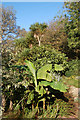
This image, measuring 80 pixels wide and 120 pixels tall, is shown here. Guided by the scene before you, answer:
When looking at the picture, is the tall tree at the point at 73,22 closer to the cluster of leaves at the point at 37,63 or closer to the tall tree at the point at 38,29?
the cluster of leaves at the point at 37,63

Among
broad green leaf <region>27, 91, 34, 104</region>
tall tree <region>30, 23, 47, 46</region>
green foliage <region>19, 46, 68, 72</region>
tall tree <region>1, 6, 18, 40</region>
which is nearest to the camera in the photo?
broad green leaf <region>27, 91, 34, 104</region>

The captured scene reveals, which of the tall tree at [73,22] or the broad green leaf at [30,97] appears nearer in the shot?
the broad green leaf at [30,97]

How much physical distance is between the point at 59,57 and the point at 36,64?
159cm

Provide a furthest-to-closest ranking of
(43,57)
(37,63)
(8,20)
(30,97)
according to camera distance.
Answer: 1. (8,20)
2. (43,57)
3. (37,63)
4. (30,97)

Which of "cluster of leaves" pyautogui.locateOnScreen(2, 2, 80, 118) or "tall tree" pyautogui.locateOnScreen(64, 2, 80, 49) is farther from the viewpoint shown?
"tall tree" pyautogui.locateOnScreen(64, 2, 80, 49)

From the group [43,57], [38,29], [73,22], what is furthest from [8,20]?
[73,22]

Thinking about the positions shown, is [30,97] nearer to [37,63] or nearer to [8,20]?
[37,63]

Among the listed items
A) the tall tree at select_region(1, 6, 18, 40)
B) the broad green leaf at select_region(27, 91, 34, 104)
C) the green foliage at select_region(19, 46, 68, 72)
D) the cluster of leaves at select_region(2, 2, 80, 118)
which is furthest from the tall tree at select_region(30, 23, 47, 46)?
the broad green leaf at select_region(27, 91, 34, 104)

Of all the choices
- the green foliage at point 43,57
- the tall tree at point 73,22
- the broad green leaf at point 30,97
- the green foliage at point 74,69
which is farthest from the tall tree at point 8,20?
the broad green leaf at point 30,97

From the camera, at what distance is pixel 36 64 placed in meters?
5.97

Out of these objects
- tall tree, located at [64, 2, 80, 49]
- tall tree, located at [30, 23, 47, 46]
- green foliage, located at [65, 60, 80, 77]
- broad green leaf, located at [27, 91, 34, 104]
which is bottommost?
broad green leaf, located at [27, 91, 34, 104]

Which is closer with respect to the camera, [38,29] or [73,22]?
[73,22]

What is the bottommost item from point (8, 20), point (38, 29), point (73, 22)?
point (73, 22)

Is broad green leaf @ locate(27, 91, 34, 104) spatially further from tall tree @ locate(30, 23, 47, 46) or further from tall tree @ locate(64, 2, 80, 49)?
tall tree @ locate(30, 23, 47, 46)
